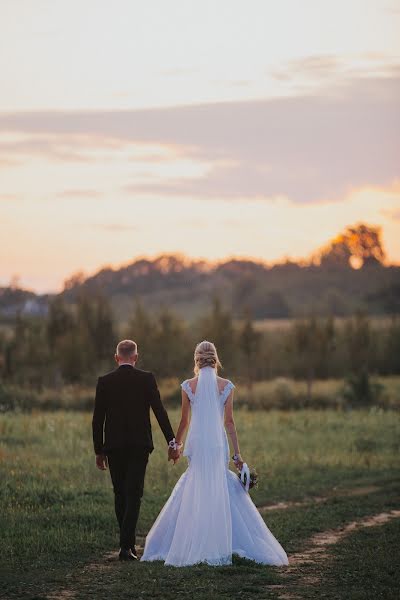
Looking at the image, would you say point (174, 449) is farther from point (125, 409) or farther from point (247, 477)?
point (247, 477)

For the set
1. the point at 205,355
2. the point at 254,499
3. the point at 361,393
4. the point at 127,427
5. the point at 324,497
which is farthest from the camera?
the point at 361,393

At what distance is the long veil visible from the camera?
→ 10.6 metres

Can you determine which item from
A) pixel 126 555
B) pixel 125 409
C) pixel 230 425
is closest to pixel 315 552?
pixel 230 425

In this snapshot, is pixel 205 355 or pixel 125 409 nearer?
pixel 205 355

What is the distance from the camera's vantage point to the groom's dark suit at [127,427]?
11.0m

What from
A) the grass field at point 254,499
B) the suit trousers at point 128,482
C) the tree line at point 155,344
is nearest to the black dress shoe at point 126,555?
the suit trousers at point 128,482

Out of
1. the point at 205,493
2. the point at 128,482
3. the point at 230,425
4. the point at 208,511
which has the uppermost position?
the point at 230,425

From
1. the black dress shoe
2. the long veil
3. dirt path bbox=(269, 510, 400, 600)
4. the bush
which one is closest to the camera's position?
dirt path bbox=(269, 510, 400, 600)

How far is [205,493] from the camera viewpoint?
1086 centimetres

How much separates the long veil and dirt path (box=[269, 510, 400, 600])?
2.49 feet

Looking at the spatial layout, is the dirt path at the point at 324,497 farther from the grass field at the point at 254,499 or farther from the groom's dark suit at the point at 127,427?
the groom's dark suit at the point at 127,427

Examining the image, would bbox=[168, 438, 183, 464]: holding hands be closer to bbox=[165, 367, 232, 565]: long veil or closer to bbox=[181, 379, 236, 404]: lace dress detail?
bbox=[165, 367, 232, 565]: long veil

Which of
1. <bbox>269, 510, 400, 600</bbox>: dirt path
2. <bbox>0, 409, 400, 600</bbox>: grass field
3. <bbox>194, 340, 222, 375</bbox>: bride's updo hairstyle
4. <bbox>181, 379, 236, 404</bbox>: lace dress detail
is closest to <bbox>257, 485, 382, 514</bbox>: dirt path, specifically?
<bbox>0, 409, 400, 600</bbox>: grass field

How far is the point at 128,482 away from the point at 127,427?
559 mm
